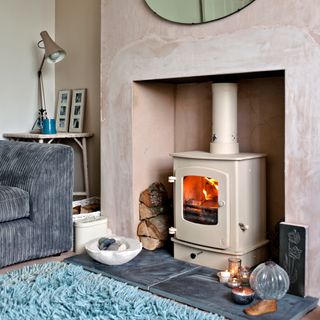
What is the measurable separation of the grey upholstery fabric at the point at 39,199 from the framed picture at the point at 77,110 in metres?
0.82

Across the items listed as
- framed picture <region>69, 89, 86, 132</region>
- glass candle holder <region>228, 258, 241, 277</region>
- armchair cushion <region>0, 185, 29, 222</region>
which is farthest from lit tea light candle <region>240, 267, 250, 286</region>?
framed picture <region>69, 89, 86, 132</region>

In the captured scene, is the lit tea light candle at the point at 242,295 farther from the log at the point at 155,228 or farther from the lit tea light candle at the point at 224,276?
the log at the point at 155,228

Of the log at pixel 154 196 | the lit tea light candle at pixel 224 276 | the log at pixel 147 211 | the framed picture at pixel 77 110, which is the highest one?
the framed picture at pixel 77 110

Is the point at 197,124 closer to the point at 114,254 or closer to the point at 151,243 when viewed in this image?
the point at 151,243

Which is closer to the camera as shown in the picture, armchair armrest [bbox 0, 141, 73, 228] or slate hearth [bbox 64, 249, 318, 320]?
slate hearth [bbox 64, 249, 318, 320]

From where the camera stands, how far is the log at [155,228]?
9.64ft

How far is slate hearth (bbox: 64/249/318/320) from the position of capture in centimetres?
202

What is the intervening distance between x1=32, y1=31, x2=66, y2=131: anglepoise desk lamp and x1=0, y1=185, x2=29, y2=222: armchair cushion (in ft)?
3.71

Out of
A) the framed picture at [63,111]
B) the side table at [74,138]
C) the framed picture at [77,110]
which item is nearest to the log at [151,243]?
the side table at [74,138]

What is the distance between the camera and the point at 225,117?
2656 mm

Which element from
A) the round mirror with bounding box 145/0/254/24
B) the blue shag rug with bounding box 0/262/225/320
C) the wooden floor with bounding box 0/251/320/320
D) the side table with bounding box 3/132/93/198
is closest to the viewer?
the blue shag rug with bounding box 0/262/225/320

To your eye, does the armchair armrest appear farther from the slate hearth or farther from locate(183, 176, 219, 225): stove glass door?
locate(183, 176, 219, 225): stove glass door

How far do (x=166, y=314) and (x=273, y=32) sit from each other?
4.58 feet

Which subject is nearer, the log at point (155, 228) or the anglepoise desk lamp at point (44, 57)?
the log at point (155, 228)
